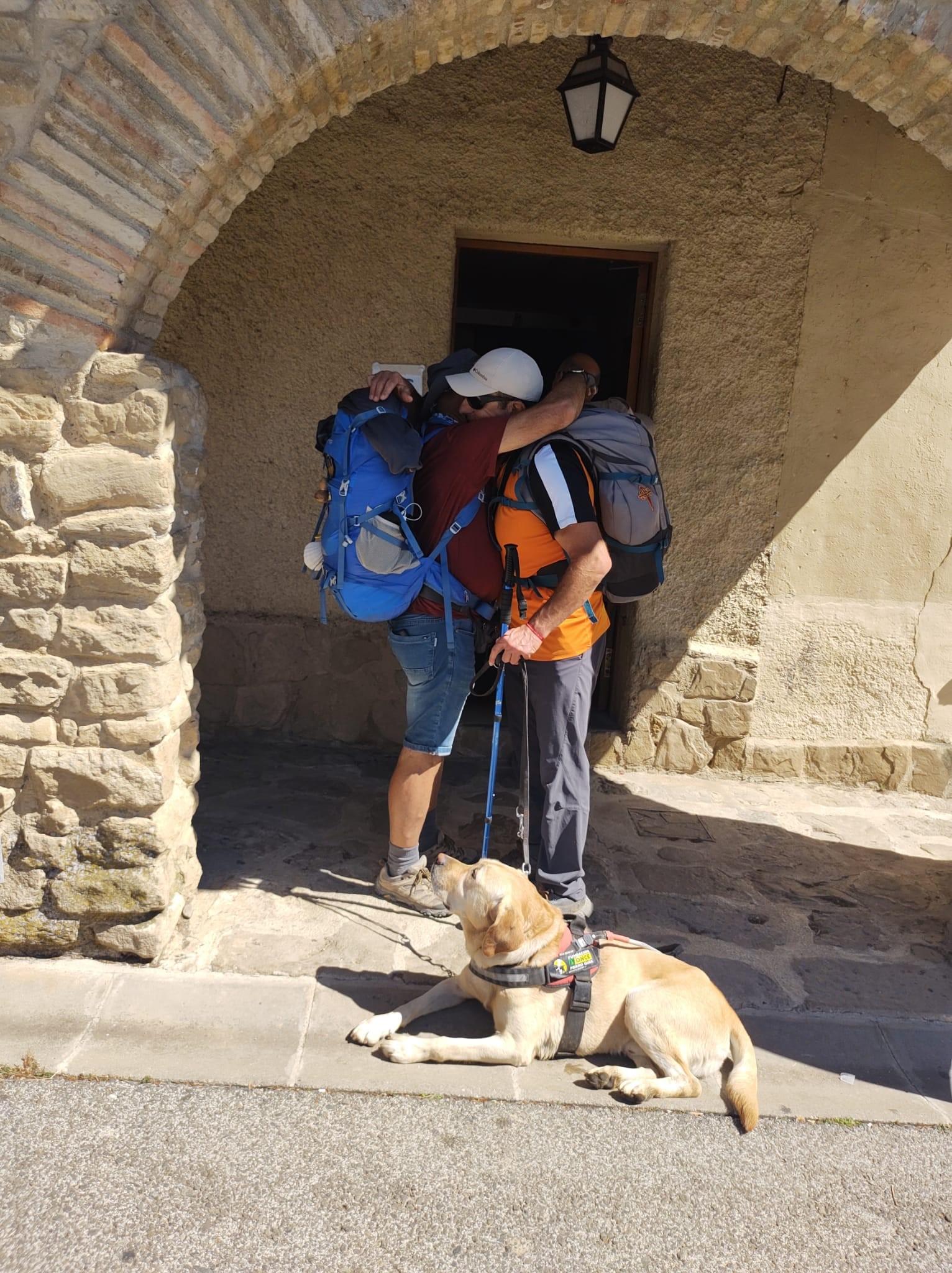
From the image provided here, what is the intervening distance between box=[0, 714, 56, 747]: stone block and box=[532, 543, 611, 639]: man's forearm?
1523mm

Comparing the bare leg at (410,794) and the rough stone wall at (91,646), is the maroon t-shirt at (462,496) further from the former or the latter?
the rough stone wall at (91,646)

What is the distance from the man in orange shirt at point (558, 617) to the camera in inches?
124

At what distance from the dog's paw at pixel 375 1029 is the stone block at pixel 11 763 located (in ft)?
4.14

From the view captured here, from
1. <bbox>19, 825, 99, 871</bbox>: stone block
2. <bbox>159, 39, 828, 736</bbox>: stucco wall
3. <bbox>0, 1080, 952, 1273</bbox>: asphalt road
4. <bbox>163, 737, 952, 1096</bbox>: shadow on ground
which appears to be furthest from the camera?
<bbox>159, 39, 828, 736</bbox>: stucco wall

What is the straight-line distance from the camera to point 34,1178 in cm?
220

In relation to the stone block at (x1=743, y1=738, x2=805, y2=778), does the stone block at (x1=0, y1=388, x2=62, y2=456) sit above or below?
above

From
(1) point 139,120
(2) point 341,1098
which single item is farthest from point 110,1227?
(1) point 139,120

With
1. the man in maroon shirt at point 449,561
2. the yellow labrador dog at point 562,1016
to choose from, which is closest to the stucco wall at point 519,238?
the man in maroon shirt at point 449,561

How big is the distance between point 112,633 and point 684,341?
3204 millimetres

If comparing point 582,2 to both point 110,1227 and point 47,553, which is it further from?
point 110,1227

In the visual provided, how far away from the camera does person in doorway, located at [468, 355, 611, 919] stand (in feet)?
10.4

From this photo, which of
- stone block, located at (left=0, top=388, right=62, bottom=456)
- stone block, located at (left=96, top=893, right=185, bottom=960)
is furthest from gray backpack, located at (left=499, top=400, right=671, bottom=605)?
stone block, located at (left=96, top=893, right=185, bottom=960)

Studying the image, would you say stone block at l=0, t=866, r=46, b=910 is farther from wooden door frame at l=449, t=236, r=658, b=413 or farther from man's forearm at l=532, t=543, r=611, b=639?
wooden door frame at l=449, t=236, r=658, b=413

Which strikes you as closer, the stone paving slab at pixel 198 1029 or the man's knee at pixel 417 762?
the stone paving slab at pixel 198 1029
